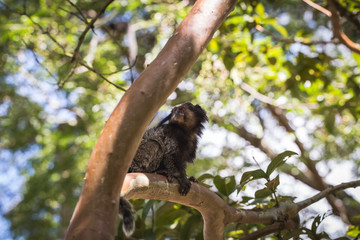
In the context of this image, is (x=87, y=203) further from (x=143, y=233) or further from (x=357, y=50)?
(x=357, y=50)

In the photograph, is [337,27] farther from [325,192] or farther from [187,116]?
[187,116]

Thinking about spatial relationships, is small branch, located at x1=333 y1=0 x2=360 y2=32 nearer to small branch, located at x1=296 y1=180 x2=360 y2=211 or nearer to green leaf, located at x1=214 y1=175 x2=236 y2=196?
small branch, located at x1=296 y1=180 x2=360 y2=211

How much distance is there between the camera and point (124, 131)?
5.24ft

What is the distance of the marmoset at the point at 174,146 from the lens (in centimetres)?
300

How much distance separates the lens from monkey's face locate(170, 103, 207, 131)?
3.57 m

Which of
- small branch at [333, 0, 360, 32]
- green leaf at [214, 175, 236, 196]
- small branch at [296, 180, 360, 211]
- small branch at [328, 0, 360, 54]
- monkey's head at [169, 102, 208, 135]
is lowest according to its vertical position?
small branch at [296, 180, 360, 211]

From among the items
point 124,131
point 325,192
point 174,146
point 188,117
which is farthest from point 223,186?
point 124,131

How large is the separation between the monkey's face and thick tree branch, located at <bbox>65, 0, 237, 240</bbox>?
163cm

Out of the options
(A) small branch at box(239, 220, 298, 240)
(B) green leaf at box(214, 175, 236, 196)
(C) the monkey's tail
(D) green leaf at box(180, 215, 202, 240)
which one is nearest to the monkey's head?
(B) green leaf at box(214, 175, 236, 196)

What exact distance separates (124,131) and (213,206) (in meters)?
1.05

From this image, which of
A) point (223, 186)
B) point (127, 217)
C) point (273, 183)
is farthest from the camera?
point (223, 186)

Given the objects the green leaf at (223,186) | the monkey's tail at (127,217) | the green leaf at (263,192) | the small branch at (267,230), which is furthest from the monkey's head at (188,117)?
the monkey's tail at (127,217)

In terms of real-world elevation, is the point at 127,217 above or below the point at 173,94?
below

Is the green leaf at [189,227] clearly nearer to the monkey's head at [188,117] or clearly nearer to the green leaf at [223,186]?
the green leaf at [223,186]
